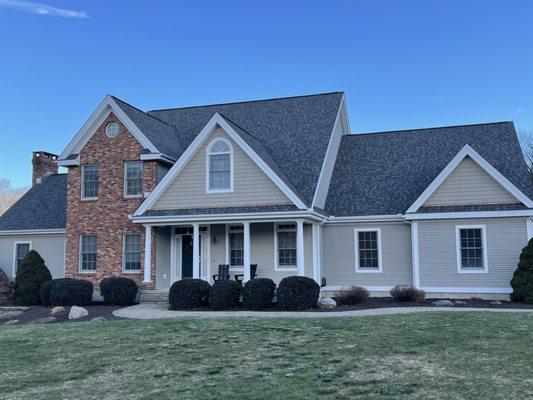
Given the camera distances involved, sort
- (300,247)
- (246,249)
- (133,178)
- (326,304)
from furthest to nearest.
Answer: (133,178) < (246,249) < (300,247) < (326,304)

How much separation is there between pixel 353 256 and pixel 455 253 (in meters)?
3.93

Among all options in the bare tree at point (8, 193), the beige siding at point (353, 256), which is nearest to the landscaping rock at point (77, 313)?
the beige siding at point (353, 256)

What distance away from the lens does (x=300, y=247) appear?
769 inches

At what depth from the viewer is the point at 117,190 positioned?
23.0 meters

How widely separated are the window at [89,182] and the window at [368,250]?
11.5 m

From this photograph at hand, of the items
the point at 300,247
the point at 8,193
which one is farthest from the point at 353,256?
the point at 8,193

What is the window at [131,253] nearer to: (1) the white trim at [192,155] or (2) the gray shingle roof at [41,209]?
(1) the white trim at [192,155]

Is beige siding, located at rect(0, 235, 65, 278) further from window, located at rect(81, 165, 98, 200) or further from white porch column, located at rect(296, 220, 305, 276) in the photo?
white porch column, located at rect(296, 220, 305, 276)

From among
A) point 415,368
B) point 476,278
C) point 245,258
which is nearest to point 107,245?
point 245,258

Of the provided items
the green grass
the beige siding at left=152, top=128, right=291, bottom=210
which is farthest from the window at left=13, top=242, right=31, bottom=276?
the green grass

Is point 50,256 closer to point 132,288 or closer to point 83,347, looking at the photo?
point 132,288

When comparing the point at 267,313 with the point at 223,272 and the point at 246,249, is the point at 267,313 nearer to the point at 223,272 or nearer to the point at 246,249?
the point at 246,249

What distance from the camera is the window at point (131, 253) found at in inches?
893

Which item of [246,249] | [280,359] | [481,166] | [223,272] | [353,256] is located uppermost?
[481,166]
